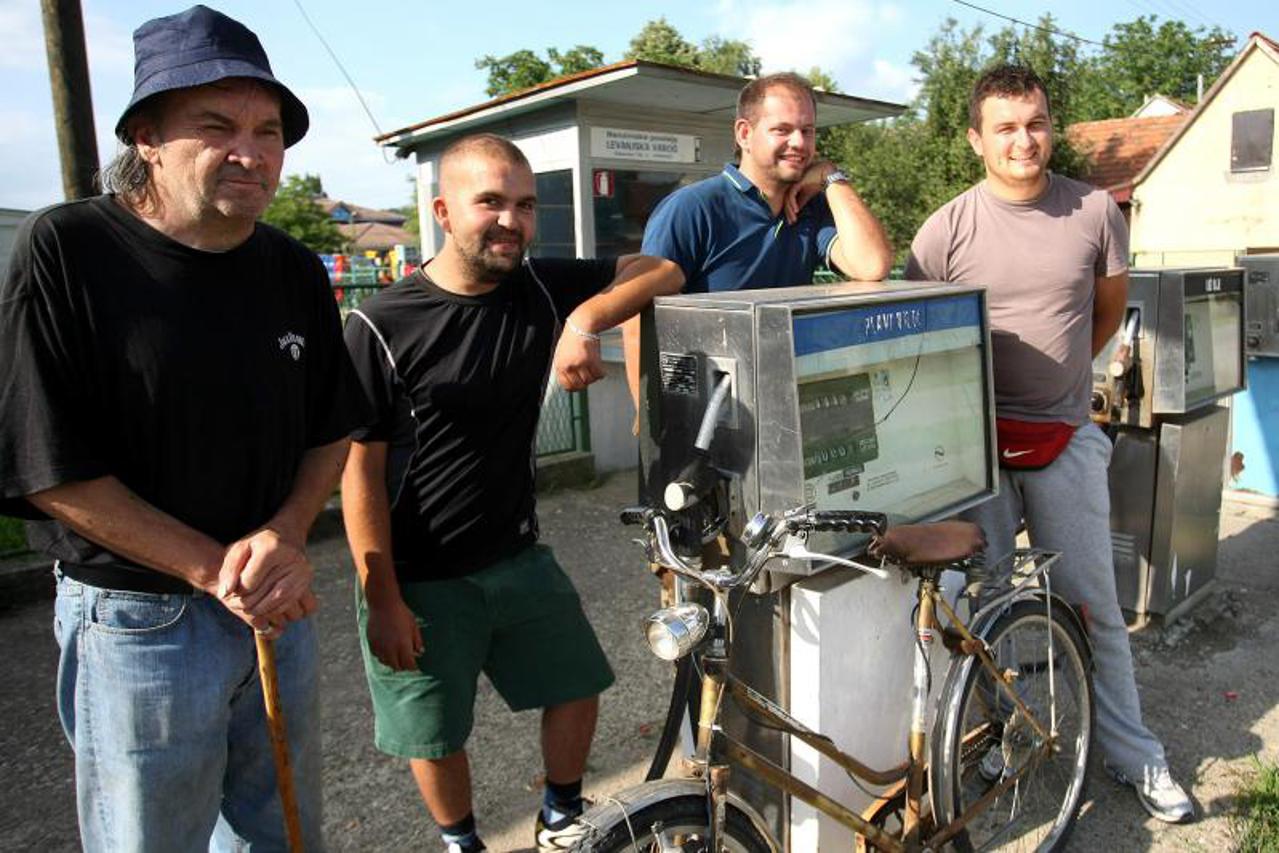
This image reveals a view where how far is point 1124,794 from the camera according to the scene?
10.3ft

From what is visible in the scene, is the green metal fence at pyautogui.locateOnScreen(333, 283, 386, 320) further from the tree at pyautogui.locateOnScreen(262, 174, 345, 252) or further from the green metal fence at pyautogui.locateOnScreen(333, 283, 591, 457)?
the tree at pyautogui.locateOnScreen(262, 174, 345, 252)

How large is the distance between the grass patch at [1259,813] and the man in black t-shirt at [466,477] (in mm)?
1938

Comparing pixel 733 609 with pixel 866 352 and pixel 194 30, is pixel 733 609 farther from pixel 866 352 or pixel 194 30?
pixel 194 30

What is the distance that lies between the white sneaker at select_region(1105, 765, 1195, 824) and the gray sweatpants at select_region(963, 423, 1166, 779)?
0.08ft

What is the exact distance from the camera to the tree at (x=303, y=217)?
3484cm

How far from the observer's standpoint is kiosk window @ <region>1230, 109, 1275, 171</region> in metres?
20.7

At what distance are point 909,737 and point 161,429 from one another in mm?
1885

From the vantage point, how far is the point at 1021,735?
275 centimetres

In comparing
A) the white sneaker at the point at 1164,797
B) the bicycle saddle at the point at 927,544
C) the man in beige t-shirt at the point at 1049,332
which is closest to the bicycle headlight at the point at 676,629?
the bicycle saddle at the point at 927,544

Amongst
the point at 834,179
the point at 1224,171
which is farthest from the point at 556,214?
the point at 1224,171

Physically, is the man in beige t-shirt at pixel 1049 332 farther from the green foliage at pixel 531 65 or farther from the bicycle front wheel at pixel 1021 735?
the green foliage at pixel 531 65

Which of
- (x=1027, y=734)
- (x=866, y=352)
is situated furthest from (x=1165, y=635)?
(x=866, y=352)

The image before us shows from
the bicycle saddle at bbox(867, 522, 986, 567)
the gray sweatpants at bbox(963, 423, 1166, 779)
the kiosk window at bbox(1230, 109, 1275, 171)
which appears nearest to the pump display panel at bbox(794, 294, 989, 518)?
the bicycle saddle at bbox(867, 522, 986, 567)

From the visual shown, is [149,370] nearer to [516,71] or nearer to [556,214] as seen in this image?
[556,214]
